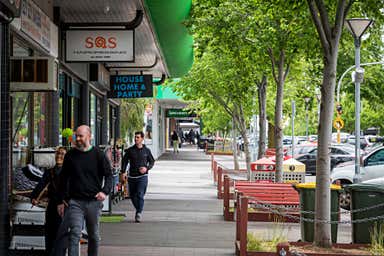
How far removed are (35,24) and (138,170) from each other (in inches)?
168

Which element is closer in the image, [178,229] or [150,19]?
[178,229]

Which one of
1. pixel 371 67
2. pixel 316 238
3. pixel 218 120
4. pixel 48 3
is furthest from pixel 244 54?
pixel 218 120

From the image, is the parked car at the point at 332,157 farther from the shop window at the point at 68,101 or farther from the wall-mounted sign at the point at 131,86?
the shop window at the point at 68,101

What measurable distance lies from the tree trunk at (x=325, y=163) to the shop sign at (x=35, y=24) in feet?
14.2

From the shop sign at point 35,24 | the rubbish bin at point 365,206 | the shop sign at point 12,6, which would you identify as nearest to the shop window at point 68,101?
the shop sign at point 35,24

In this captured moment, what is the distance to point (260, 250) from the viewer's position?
946 centimetres

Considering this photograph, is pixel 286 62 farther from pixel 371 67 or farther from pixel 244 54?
pixel 371 67

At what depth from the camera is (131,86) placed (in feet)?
66.5

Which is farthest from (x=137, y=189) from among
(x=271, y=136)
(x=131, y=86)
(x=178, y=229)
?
(x=271, y=136)

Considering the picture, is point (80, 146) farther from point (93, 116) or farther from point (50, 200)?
point (93, 116)

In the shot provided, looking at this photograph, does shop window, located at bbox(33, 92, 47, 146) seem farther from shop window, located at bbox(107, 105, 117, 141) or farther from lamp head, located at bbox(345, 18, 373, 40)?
shop window, located at bbox(107, 105, 117, 141)

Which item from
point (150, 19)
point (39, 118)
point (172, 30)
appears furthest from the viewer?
point (172, 30)

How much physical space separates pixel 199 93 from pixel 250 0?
11.4 m

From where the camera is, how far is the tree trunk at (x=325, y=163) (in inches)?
389
